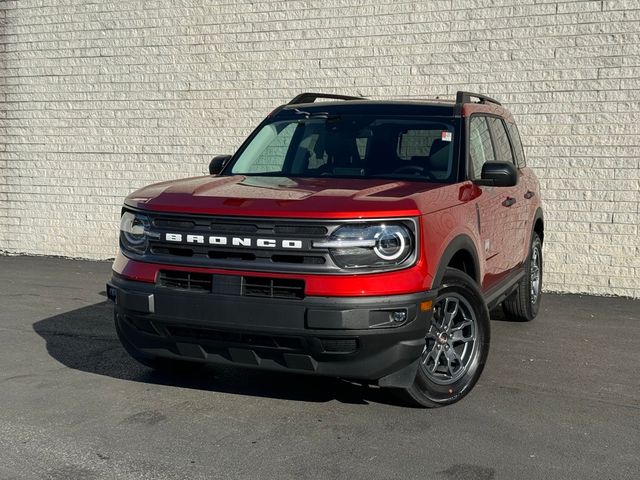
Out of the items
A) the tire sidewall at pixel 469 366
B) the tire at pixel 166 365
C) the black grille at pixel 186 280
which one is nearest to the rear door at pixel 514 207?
the tire sidewall at pixel 469 366

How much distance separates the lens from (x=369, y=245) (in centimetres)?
460

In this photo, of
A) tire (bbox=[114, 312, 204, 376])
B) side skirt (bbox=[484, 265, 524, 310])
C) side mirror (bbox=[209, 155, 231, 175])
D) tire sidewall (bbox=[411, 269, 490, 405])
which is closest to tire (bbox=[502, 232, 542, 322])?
side skirt (bbox=[484, 265, 524, 310])

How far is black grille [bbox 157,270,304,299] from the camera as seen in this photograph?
15.2 ft

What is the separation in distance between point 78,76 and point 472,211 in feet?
27.5

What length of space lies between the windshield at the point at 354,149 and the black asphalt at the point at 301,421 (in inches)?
57.7

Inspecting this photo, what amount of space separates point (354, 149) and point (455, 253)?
1215 mm

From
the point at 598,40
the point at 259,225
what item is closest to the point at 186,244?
the point at 259,225

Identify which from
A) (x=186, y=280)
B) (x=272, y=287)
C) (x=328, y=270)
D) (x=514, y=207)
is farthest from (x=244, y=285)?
(x=514, y=207)

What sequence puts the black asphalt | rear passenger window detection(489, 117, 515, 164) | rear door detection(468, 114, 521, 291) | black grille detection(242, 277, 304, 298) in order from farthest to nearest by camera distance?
rear passenger window detection(489, 117, 515, 164)
rear door detection(468, 114, 521, 291)
black grille detection(242, 277, 304, 298)
the black asphalt

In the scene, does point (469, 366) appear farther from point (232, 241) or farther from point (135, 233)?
point (135, 233)

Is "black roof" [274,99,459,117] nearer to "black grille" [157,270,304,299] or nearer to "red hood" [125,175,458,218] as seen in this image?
"red hood" [125,175,458,218]

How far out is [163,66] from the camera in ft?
38.5

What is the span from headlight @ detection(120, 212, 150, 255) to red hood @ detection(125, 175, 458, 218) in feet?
0.26

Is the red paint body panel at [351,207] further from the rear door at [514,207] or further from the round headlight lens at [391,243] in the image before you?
the rear door at [514,207]
